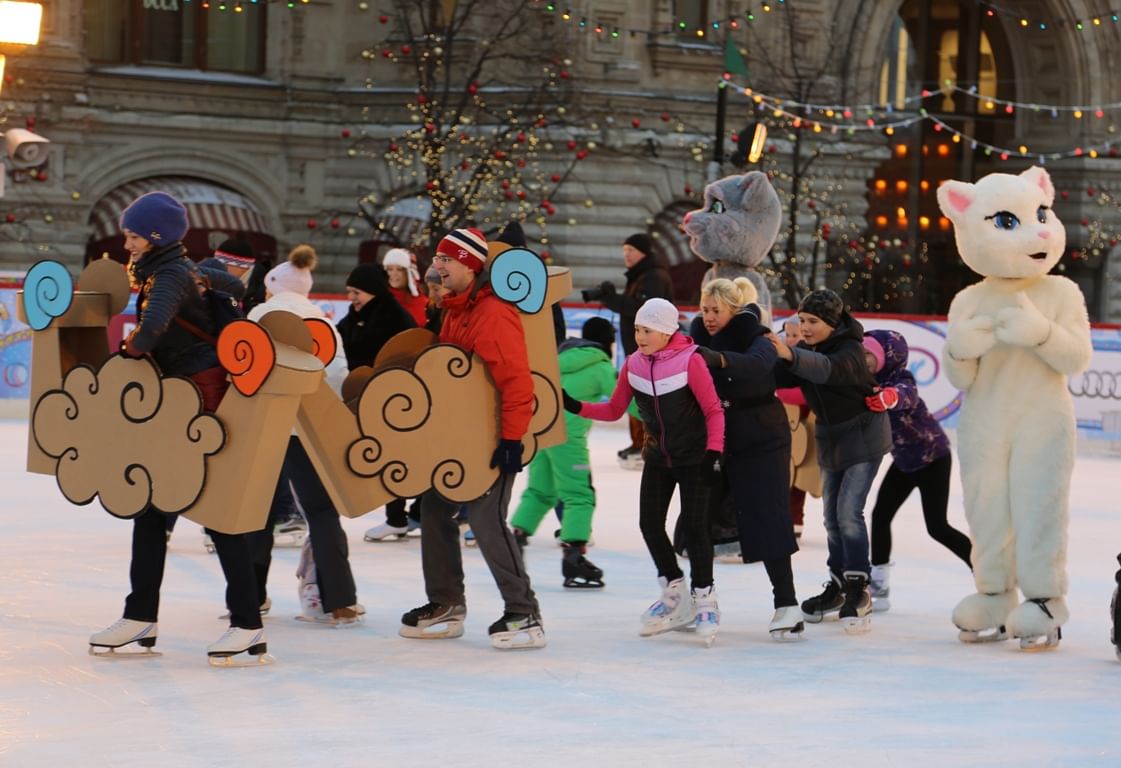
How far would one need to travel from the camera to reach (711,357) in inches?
289

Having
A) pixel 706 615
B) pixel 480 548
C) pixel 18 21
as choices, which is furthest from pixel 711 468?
pixel 18 21

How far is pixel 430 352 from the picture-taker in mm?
7090

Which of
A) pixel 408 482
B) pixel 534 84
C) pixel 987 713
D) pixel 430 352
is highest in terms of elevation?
pixel 534 84

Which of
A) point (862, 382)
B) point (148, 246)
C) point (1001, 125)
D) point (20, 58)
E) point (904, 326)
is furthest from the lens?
point (1001, 125)

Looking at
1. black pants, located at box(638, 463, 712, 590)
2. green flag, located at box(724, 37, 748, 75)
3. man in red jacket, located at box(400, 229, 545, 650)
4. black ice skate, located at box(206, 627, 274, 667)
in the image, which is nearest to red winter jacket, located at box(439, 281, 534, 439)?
man in red jacket, located at box(400, 229, 545, 650)

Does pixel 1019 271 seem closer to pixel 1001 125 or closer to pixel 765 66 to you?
pixel 765 66

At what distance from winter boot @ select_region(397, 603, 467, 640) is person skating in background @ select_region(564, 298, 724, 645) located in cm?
74

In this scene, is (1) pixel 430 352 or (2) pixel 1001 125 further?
(2) pixel 1001 125

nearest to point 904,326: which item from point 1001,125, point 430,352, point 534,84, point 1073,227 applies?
point 534,84

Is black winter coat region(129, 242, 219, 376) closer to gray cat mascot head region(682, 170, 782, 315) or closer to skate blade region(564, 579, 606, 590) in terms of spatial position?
skate blade region(564, 579, 606, 590)

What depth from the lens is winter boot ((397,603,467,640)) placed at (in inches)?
291

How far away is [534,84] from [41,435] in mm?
19753

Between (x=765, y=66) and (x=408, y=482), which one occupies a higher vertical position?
(x=765, y=66)

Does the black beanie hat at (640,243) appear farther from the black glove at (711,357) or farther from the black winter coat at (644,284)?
the black glove at (711,357)
